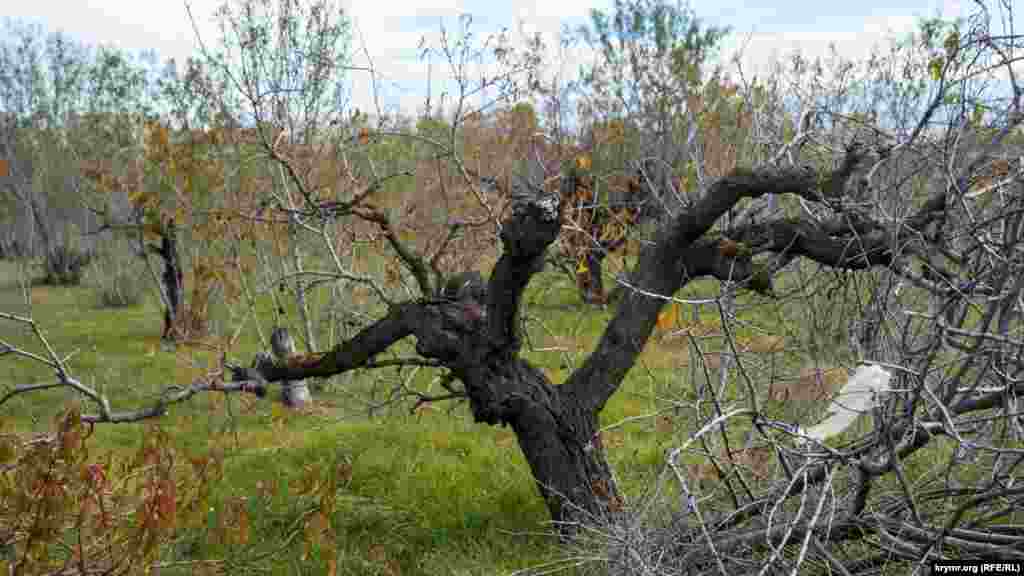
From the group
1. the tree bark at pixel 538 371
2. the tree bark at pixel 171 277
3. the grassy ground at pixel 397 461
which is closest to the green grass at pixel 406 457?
the grassy ground at pixel 397 461

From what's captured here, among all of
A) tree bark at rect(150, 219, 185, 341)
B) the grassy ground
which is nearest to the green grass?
the grassy ground

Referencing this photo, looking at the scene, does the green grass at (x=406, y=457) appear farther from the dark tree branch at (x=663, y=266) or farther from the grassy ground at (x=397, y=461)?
the dark tree branch at (x=663, y=266)

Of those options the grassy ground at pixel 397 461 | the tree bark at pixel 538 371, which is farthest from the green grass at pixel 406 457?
the tree bark at pixel 538 371

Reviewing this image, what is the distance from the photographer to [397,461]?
5840 millimetres

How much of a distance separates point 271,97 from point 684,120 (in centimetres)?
536

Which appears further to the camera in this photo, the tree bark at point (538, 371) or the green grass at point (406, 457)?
the green grass at point (406, 457)

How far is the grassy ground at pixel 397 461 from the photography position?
4508 millimetres

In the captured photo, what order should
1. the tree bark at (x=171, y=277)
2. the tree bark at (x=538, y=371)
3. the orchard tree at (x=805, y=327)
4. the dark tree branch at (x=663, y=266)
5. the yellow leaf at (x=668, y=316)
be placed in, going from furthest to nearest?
the tree bark at (x=171, y=277) → the yellow leaf at (x=668, y=316) → the tree bark at (x=538, y=371) → the dark tree branch at (x=663, y=266) → the orchard tree at (x=805, y=327)

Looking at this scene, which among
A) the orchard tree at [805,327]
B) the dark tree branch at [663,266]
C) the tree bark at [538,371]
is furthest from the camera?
the tree bark at [538,371]

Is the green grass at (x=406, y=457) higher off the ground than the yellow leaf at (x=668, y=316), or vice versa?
the yellow leaf at (x=668, y=316)

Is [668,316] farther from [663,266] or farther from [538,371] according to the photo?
[538,371]

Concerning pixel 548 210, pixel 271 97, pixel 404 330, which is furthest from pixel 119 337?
pixel 548 210

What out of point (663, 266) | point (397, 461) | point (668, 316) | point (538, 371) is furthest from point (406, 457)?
point (663, 266)

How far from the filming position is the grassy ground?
4.51 m
